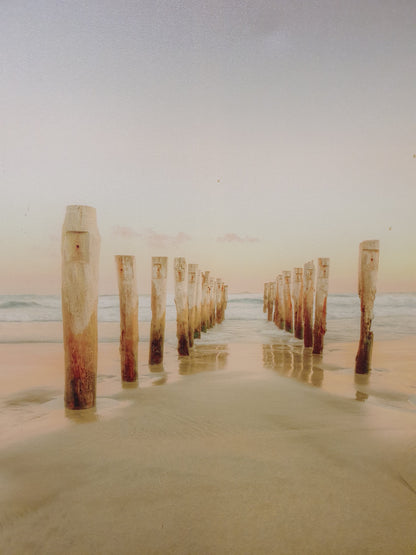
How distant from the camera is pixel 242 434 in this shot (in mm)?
3197

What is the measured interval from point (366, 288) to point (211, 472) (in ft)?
15.8

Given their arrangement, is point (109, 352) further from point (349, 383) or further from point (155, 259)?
point (349, 383)

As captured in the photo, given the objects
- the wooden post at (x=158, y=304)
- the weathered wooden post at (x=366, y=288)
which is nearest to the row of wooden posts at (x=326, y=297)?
the weathered wooden post at (x=366, y=288)

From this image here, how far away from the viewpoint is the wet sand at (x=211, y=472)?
71.3 inches

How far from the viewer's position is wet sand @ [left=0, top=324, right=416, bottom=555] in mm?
1812

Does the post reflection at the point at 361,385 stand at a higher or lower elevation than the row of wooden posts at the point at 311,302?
lower

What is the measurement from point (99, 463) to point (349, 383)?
4256 mm

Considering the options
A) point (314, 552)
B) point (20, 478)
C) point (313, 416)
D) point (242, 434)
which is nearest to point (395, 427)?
point (313, 416)

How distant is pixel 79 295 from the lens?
3809mm

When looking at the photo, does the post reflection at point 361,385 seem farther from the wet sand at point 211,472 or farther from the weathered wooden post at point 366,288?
the weathered wooden post at point 366,288

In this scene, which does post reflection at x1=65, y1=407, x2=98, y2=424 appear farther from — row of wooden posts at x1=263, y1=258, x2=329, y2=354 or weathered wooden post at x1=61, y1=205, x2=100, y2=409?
row of wooden posts at x1=263, y1=258, x2=329, y2=354

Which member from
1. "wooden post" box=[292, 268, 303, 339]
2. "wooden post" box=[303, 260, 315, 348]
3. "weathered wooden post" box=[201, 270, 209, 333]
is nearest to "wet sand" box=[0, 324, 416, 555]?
"wooden post" box=[303, 260, 315, 348]

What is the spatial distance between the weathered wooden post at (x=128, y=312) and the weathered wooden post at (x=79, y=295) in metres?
1.59

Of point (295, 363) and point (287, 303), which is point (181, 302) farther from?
point (287, 303)
